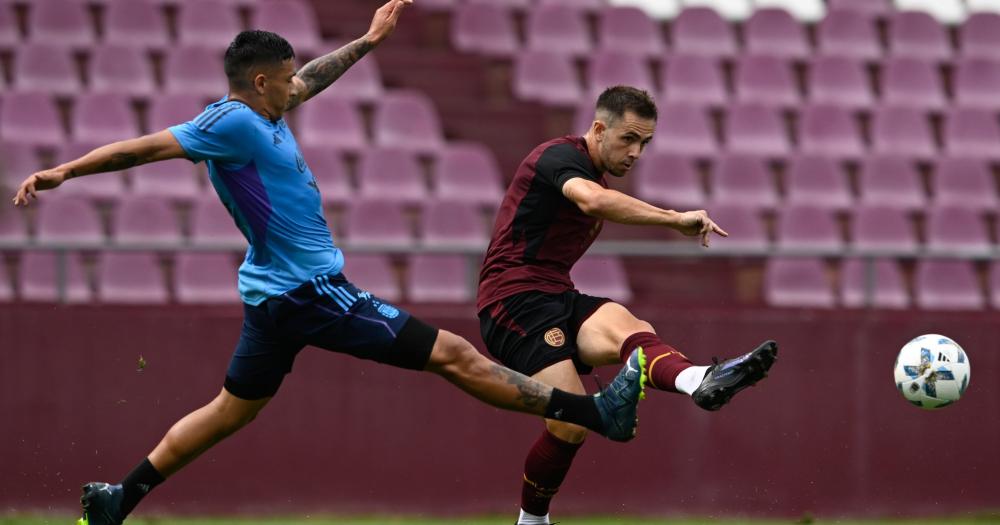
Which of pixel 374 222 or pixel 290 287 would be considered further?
pixel 374 222

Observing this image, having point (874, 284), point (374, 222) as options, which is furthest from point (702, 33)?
point (874, 284)

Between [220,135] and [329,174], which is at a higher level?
[329,174]

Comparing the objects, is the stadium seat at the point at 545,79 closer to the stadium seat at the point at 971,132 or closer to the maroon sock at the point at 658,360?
the stadium seat at the point at 971,132

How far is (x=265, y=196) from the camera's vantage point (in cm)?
614

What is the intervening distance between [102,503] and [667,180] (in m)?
6.93

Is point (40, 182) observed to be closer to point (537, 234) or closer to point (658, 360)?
point (537, 234)

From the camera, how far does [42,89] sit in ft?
38.9

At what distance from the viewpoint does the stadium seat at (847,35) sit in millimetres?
14562

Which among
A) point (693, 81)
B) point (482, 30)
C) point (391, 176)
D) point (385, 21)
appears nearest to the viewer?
point (385, 21)

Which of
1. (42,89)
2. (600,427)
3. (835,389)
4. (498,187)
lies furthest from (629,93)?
(42,89)

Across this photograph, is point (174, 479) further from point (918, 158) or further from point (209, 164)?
point (918, 158)

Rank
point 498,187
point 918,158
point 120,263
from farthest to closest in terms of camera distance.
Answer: point 918,158, point 498,187, point 120,263

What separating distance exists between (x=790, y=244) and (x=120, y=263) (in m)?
5.44

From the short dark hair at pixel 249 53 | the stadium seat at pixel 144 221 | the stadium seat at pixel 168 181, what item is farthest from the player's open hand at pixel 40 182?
the stadium seat at pixel 168 181
